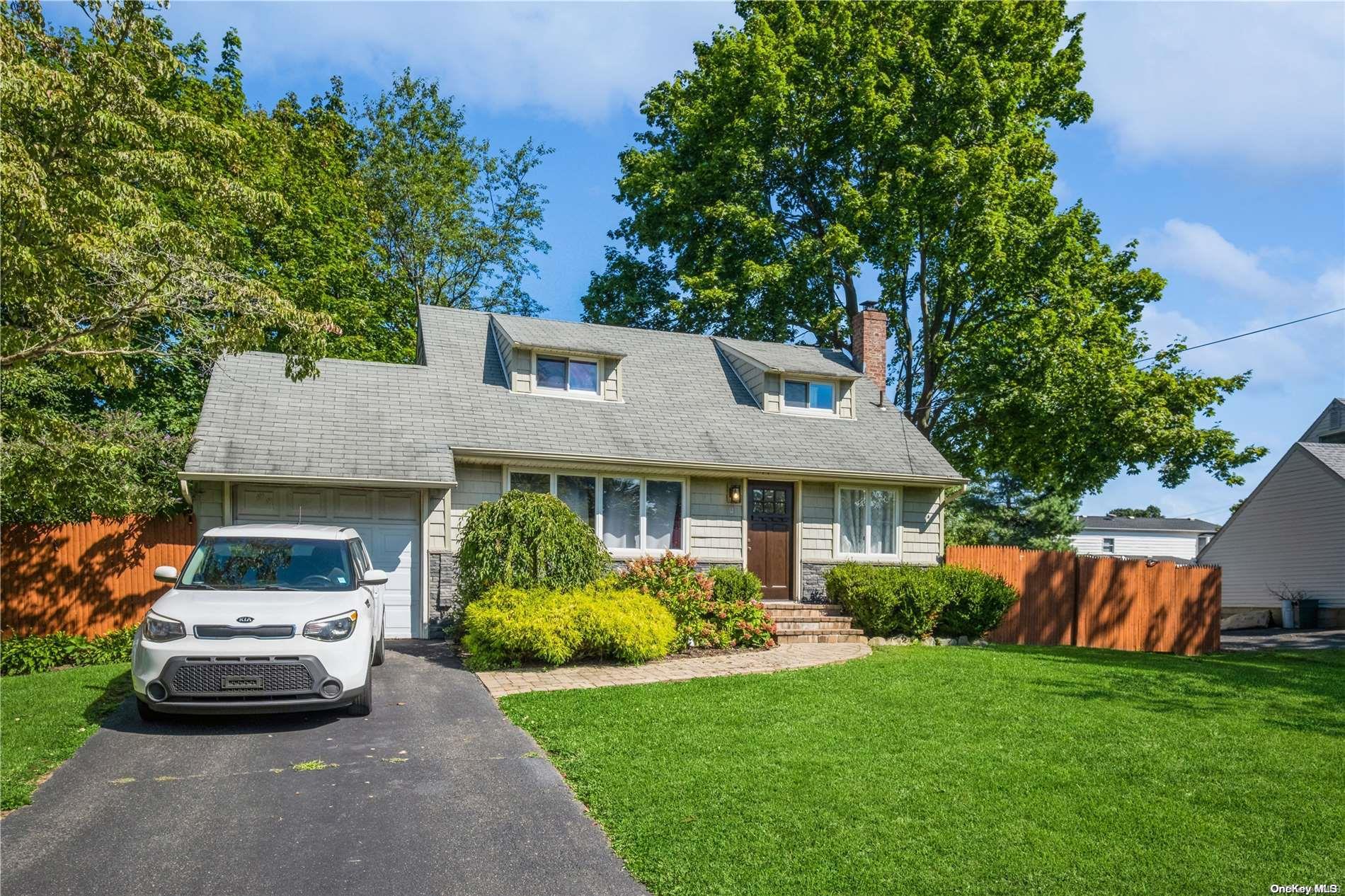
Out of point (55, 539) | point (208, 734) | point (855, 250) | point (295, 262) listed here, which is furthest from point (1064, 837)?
point (295, 262)

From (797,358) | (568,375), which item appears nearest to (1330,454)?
(797,358)

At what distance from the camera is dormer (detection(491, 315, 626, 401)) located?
1650cm

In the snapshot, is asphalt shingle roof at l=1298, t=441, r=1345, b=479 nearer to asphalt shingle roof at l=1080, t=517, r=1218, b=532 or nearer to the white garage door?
asphalt shingle roof at l=1080, t=517, r=1218, b=532

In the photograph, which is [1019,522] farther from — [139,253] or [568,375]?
[139,253]

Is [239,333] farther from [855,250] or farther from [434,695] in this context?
[855,250]

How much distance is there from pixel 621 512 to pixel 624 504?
163mm

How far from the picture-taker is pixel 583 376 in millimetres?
16984

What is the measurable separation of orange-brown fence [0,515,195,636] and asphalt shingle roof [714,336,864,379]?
449 inches

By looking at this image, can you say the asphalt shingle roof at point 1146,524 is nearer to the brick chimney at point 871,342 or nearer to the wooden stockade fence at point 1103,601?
the wooden stockade fence at point 1103,601

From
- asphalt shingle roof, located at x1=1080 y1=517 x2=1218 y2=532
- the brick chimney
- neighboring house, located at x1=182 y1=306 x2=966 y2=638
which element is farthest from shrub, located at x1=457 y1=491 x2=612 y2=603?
asphalt shingle roof, located at x1=1080 y1=517 x2=1218 y2=532

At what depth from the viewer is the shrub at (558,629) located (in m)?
10.7

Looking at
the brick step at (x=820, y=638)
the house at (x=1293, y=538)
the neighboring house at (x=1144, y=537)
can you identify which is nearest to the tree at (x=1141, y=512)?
the neighboring house at (x=1144, y=537)

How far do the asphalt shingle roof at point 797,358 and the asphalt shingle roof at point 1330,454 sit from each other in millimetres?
16195

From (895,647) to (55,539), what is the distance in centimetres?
1266
